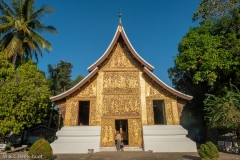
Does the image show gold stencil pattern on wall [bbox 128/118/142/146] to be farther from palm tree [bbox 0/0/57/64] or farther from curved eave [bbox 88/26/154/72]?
palm tree [bbox 0/0/57/64]

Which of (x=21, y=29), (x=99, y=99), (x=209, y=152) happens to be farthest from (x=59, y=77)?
(x=209, y=152)

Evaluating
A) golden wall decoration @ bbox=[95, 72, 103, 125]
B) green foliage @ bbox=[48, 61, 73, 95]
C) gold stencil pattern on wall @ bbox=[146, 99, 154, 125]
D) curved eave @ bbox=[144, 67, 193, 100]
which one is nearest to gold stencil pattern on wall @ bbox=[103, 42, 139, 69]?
golden wall decoration @ bbox=[95, 72, 103, 125]

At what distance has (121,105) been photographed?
11.6 metres

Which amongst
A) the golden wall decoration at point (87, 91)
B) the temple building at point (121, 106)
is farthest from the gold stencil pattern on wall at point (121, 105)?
the golden wall decoration at point (87, 91)

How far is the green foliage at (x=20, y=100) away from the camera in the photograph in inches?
440

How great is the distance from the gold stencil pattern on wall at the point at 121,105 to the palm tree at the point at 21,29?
31.3ft

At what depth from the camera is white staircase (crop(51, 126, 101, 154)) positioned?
10.4 meters

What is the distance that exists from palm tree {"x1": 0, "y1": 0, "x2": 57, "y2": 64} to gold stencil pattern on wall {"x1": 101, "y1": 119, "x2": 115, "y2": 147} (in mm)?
10129

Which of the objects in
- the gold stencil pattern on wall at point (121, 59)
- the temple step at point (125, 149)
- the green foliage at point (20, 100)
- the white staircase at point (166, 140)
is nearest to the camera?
the white staircase at point (166, 140)

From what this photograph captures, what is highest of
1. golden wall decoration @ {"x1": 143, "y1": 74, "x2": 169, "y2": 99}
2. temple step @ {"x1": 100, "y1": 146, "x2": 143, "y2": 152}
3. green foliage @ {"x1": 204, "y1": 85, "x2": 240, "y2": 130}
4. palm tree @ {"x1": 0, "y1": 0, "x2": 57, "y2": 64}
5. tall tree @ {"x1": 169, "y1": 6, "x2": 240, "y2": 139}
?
palm tree @ {"x1": 0, "y1": 0, "x2": 57, "y2": 64}

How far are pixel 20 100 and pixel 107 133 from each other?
20.2 ft

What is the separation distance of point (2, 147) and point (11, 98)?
3.07 m

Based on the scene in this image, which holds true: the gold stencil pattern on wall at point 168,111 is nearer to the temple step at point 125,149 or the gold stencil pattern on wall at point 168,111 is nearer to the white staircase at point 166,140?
the white staircase at point 166,140

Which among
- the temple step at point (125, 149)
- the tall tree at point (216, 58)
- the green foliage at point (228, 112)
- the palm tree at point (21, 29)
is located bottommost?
the temple step at point (125, 149)
